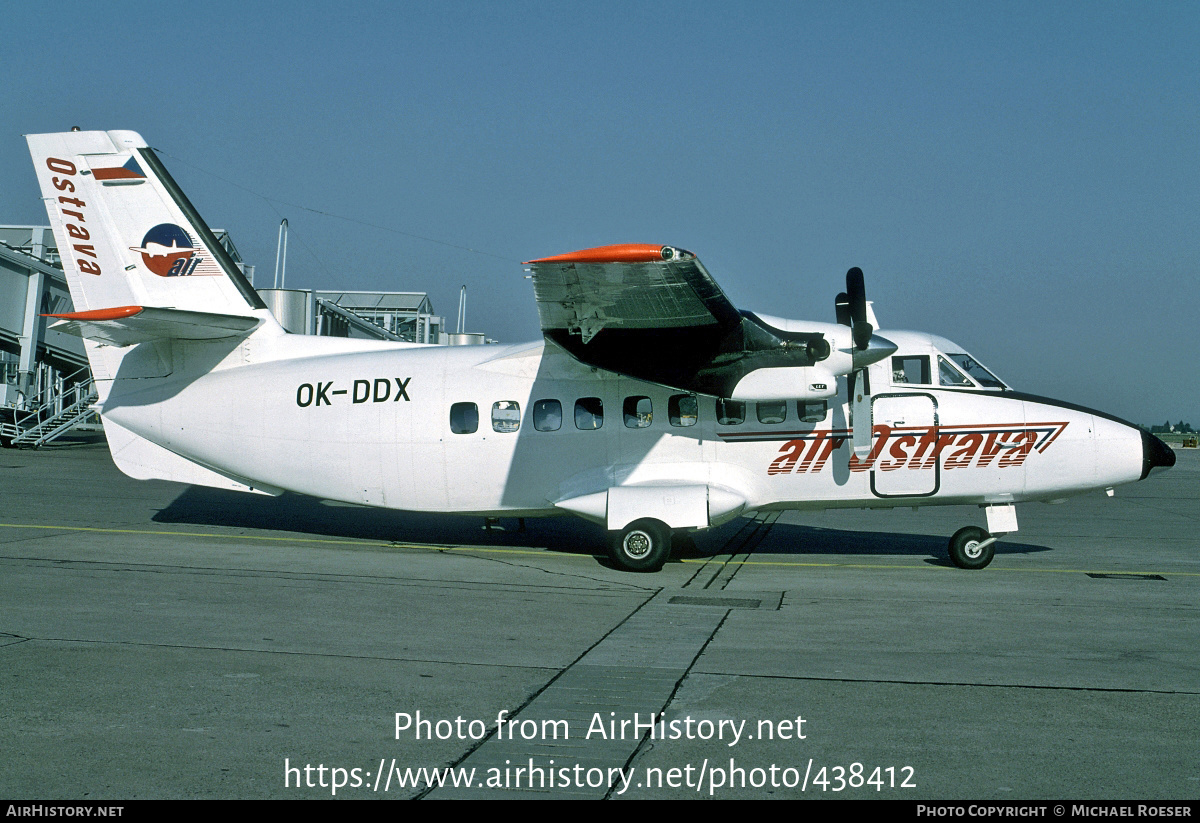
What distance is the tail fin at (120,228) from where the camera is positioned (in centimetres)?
1434

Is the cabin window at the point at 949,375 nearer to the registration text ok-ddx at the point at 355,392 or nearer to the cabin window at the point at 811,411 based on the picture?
the cabin window at the point at 811,411

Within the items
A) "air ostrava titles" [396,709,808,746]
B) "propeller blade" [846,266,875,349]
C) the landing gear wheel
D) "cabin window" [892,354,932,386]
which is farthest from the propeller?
"air ostrava titles" [396,709,808,746]

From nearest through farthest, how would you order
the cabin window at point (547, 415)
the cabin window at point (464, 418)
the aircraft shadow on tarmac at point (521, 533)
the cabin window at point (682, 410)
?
Result: the cabin window at point (682, 410) < the cabin window at point (547, 415) < the cabin window at point (464, 418) < the aircraft shadow on tarmac at point (521, 533)

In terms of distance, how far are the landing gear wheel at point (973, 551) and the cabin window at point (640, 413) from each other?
178 inches

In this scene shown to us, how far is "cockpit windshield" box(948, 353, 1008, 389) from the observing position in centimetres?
1319

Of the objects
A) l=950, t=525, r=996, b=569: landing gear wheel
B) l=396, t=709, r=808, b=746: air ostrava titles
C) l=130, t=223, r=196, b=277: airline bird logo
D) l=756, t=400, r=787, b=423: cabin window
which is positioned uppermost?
l=130, t=223, r=196, b=277: airline bird logo

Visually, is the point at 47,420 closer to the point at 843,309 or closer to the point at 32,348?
the point at 32,348

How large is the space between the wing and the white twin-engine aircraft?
0.13ft

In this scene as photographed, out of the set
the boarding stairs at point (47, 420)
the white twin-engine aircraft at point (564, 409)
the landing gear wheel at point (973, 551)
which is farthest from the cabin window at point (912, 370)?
the boarding stairs at point (47, 420)

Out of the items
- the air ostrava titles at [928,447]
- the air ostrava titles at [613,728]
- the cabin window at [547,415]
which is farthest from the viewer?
the cabin window at [547,415]

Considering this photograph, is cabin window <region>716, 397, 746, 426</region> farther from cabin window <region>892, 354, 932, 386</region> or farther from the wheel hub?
cabin window <region>892, 354, 932, 386</region>

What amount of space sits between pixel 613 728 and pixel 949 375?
9.03 metres

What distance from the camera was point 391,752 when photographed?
17.5ft

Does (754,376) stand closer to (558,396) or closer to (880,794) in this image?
(558,396)
